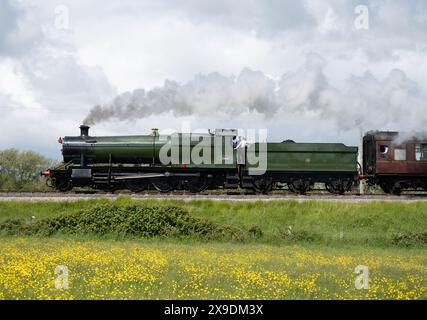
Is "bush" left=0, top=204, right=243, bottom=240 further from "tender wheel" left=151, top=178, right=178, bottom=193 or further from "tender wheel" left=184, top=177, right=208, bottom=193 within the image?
"tender wheel" left=184, top=177, right=208, bottom=193

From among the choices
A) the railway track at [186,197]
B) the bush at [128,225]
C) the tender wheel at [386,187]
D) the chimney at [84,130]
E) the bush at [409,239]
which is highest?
the chimney at [84,130]

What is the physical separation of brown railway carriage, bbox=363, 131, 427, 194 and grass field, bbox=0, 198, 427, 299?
650 cm

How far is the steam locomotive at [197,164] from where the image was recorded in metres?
31.8

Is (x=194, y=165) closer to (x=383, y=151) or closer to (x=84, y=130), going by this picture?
(x=84, y=130)

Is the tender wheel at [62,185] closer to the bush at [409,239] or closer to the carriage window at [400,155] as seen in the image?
the bush at [409,239]

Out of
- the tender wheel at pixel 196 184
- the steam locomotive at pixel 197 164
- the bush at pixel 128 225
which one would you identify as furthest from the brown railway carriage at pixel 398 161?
the bush at pixel 128 225

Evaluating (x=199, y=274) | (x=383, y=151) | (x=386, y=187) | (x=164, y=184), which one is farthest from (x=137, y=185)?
(x=199, y=274)

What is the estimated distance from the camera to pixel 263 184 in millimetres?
32656

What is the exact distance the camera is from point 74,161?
32469 mm

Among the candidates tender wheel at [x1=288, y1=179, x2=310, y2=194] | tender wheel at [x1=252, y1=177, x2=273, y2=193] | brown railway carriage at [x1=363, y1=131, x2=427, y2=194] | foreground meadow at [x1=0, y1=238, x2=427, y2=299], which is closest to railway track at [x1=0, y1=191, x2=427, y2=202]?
tender wheel at [x1=252, y1=177, x2=273, y2=193]

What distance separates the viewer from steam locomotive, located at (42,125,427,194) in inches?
1252

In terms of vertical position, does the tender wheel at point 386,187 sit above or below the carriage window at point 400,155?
below

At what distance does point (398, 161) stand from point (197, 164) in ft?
41.4
